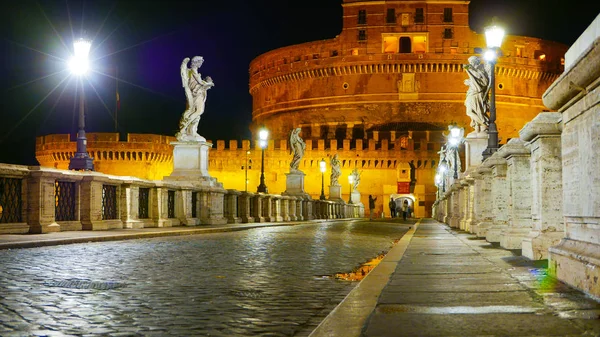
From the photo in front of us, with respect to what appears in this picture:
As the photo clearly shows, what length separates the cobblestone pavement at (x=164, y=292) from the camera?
4.22 m

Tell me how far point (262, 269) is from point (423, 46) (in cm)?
7501

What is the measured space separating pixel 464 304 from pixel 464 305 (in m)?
0.04

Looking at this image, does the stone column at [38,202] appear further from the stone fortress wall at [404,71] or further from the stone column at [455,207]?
the stone fortress wall at [404,71]

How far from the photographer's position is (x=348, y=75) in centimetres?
8056

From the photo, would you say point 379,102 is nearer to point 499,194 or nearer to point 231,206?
point 231,206

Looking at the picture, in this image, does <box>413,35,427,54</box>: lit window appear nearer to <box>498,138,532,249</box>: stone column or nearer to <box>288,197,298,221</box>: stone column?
<box>288,197,298,221</box>: stone column

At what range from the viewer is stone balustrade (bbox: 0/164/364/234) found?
1270 centimetres

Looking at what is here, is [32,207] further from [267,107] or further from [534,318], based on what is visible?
[267,107]

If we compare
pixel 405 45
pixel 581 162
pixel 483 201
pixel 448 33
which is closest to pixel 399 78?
pixel 405 45

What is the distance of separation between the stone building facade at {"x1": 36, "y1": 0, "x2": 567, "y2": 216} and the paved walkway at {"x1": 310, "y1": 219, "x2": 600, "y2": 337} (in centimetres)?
6714

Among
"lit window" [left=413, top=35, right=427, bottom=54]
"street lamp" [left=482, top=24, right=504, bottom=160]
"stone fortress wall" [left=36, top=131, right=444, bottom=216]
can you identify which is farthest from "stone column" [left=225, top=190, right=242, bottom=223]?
"lit window" [left=413, top=35, right=427, bottom=54]

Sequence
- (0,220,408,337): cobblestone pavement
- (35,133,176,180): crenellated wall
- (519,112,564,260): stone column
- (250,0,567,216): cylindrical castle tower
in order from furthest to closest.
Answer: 1. (250,0,567,216): cylindrical castle tower
2. (35,133,176,180): crenellated wall
3. (519,112,564,260): stone column
4. (0,220,408,337): cobblestone pavement

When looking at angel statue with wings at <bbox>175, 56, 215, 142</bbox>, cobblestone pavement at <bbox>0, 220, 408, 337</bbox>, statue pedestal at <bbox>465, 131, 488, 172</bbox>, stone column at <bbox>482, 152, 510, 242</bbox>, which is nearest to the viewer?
cobblestone pavement at <bbox>0, 220, 408, 337</bbox>

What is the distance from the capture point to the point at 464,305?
433cm
